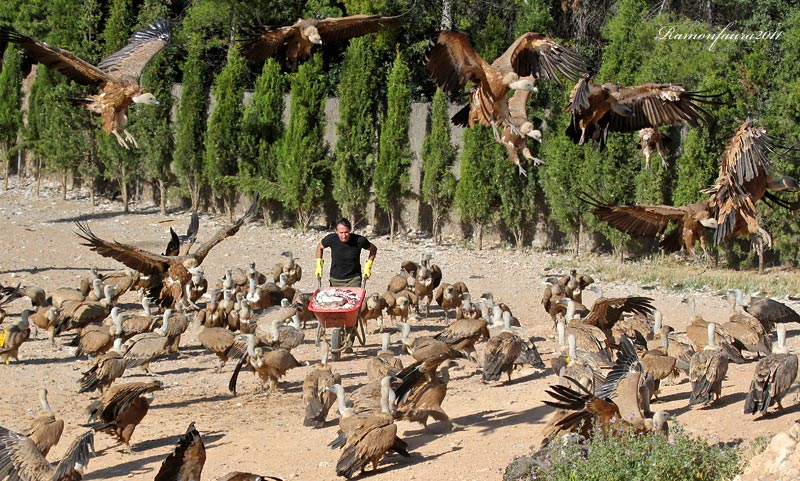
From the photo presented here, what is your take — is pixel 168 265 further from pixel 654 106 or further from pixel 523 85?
pixel 654 106

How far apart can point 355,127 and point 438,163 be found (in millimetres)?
2091

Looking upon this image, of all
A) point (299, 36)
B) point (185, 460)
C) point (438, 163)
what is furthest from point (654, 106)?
point (438, 163)

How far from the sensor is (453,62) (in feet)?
34.7

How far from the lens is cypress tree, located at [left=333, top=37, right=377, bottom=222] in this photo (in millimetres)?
23922

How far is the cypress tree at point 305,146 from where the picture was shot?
79.8 feet

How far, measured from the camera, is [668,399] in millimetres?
11594

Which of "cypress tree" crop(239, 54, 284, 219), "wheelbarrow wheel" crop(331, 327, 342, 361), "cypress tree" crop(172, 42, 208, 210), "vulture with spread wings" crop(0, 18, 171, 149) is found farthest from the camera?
"cypress tree" crop(172, 42, 208, 210)

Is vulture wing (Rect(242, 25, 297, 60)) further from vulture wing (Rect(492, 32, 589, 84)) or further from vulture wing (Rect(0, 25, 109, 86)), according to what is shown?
vulture wing (Rect(492, 32, 589, 84))

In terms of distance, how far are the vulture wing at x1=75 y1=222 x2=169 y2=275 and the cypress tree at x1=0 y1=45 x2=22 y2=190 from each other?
17.9 m

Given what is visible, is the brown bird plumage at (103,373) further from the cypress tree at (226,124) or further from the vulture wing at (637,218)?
the cypress tree at (226,124)

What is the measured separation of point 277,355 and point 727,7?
810 inches

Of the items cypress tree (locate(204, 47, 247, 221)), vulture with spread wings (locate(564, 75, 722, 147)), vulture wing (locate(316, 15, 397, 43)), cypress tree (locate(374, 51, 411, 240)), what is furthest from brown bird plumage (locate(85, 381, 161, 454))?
cypress tree (locate(204, 47, 247, 221))

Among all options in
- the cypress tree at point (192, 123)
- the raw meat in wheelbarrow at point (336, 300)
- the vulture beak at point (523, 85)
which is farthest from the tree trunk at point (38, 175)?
the vulture beak at point (523, 85)

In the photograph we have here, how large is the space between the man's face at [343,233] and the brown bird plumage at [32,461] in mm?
5527
